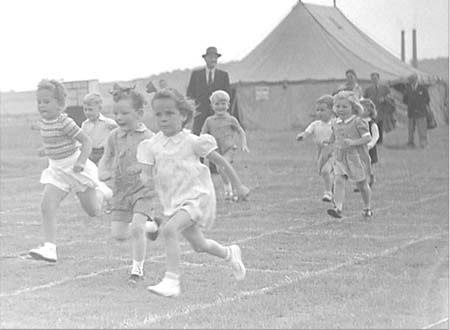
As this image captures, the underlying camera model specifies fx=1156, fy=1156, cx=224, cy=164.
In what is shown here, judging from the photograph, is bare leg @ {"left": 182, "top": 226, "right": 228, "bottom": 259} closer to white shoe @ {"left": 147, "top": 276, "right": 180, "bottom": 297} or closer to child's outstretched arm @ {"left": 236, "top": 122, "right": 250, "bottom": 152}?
white shoe @ {"left": 147, "top": 276, "right": 180, "bottom": 297}

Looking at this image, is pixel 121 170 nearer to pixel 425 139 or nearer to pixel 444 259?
→ pixel 444 259

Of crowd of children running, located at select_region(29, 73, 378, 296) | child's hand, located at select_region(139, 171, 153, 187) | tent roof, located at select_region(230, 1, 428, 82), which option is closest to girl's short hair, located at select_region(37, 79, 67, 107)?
crowd of children running, located at select_region(29, 73, 378, 296)

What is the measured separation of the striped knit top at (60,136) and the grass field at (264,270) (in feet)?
1.93

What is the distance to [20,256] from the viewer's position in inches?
253

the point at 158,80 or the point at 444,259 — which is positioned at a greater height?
the point at 158,80

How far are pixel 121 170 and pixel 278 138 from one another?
10656mm

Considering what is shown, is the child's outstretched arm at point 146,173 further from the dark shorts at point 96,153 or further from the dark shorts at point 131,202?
the dark shorts at point 96,153

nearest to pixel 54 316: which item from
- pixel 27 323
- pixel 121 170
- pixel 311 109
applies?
pixel 27 323

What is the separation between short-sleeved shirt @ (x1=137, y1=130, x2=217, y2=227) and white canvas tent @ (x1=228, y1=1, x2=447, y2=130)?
6.36 metres

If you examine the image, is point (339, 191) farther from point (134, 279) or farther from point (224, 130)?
point (134, 279)

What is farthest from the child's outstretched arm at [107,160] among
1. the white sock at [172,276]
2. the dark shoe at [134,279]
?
the white sock at [172,276]

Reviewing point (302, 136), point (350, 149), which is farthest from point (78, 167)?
point (302, 136)

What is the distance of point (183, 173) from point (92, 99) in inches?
44.2

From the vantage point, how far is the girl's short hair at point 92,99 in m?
6.09
